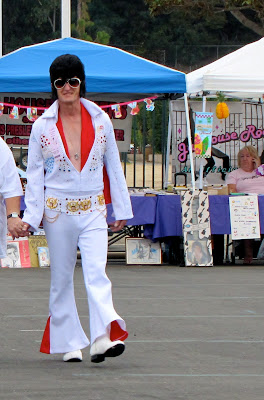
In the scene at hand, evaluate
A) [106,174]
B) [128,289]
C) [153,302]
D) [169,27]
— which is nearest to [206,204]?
[128,289]

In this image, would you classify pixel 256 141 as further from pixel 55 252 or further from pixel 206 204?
pixel 55 252

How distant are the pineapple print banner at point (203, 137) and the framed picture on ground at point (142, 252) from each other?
1.43m

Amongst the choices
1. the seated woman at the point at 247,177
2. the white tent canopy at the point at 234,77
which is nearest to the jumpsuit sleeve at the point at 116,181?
the white tent canopy at the point at 234,77

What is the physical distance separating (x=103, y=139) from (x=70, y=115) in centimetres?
25

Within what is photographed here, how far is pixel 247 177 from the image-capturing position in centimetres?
1417

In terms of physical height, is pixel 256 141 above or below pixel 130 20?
below

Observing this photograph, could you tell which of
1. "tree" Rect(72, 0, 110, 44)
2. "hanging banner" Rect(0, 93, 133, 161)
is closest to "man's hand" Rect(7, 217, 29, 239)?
"hanging banner" Rect(0, 93, 133, 161)

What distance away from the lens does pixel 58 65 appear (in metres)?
6.51

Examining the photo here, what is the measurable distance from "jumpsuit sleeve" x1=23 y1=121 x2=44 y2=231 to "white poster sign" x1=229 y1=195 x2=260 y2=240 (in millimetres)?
7095

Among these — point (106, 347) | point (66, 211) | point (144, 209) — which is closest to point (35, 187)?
point (66, 211)

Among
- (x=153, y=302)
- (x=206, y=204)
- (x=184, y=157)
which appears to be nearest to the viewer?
(x=153, y=302)

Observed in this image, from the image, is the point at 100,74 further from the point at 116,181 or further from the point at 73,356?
the point at 73,356

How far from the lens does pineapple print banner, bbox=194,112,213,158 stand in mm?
14031

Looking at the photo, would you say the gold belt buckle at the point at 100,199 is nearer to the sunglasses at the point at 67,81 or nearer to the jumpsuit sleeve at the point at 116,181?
the jumpsuit sleeve at the point at 116,181
